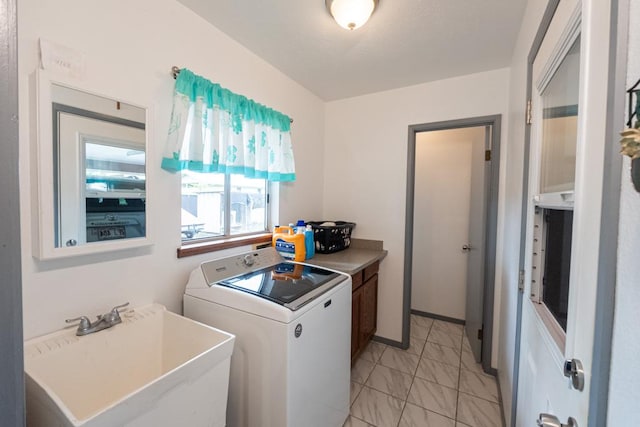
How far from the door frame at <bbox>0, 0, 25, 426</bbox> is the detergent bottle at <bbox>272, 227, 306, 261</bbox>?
5.32ft

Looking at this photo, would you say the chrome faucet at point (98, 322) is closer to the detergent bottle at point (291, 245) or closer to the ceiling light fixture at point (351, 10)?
the detergent bottle at point (291, 245)

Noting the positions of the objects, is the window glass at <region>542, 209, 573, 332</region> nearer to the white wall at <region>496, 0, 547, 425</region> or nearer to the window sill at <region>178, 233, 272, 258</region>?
the white wall at <region>496, 0, 547, 425</region>

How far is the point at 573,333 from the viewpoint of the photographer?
62 centimetres

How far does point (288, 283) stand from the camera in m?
1.47

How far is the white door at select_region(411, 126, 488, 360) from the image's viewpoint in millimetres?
2955

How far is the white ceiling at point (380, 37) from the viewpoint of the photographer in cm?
148

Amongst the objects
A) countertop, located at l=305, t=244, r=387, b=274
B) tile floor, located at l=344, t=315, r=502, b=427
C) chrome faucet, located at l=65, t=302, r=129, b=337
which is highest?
countertop, located at l=305, t=244, r=387, b=274

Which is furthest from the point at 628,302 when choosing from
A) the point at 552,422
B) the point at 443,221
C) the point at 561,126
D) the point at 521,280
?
the point at 443,221

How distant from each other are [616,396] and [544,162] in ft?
3.25

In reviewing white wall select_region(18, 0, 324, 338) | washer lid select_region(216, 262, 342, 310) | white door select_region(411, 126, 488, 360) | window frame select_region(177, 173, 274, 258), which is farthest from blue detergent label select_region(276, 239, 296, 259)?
white door select_region(411, 126, 488, 360)

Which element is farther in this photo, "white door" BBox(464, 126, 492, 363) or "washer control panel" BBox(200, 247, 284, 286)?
"white door" BBox(464, 126, 492, 363)

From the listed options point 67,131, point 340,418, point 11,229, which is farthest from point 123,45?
point 340,418

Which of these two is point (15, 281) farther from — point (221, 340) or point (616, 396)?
point (616, 396)

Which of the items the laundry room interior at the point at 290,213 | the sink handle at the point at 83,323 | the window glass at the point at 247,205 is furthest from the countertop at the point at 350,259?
the sink handle at the point at 83,323
